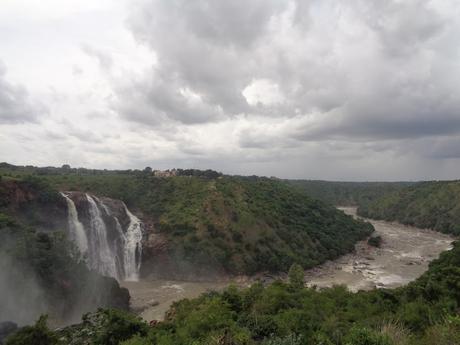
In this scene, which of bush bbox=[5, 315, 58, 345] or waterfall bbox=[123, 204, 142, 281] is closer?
bush bbox=[5, 315, 58, 345]

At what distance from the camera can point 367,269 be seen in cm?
5497

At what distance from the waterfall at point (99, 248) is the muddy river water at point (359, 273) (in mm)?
3794

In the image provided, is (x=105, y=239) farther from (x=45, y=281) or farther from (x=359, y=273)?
(x=359, y=273)

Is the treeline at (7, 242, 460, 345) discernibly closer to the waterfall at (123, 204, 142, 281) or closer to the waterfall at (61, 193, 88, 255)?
the waterfall at (61, 193, 88, 255)

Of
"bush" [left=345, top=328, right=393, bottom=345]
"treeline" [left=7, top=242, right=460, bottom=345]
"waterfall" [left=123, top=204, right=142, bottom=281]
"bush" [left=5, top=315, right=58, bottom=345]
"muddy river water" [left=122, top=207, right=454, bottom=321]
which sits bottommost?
"muddy river water" [left=122, top=207, right=454, bottom=321]

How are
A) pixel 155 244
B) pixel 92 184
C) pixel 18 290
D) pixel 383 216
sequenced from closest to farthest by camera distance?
pixel 18 290 → pixel 155 244 → pixel 92 184 → pixel 383 216

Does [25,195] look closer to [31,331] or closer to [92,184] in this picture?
[92,184]

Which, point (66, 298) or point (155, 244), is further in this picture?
point (155, 244)

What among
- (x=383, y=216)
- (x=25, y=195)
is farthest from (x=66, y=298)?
(x=383, y=216)

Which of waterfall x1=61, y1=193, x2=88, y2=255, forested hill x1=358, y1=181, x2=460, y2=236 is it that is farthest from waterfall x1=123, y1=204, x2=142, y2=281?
forested hill x1=358, y1=181, x2=460, y2=236

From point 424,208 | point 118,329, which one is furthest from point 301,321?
point 424,208

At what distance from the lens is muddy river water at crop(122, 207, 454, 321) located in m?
41.4

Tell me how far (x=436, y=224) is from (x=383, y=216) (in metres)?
22.3

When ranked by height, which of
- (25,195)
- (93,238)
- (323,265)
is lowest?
(323,265)
